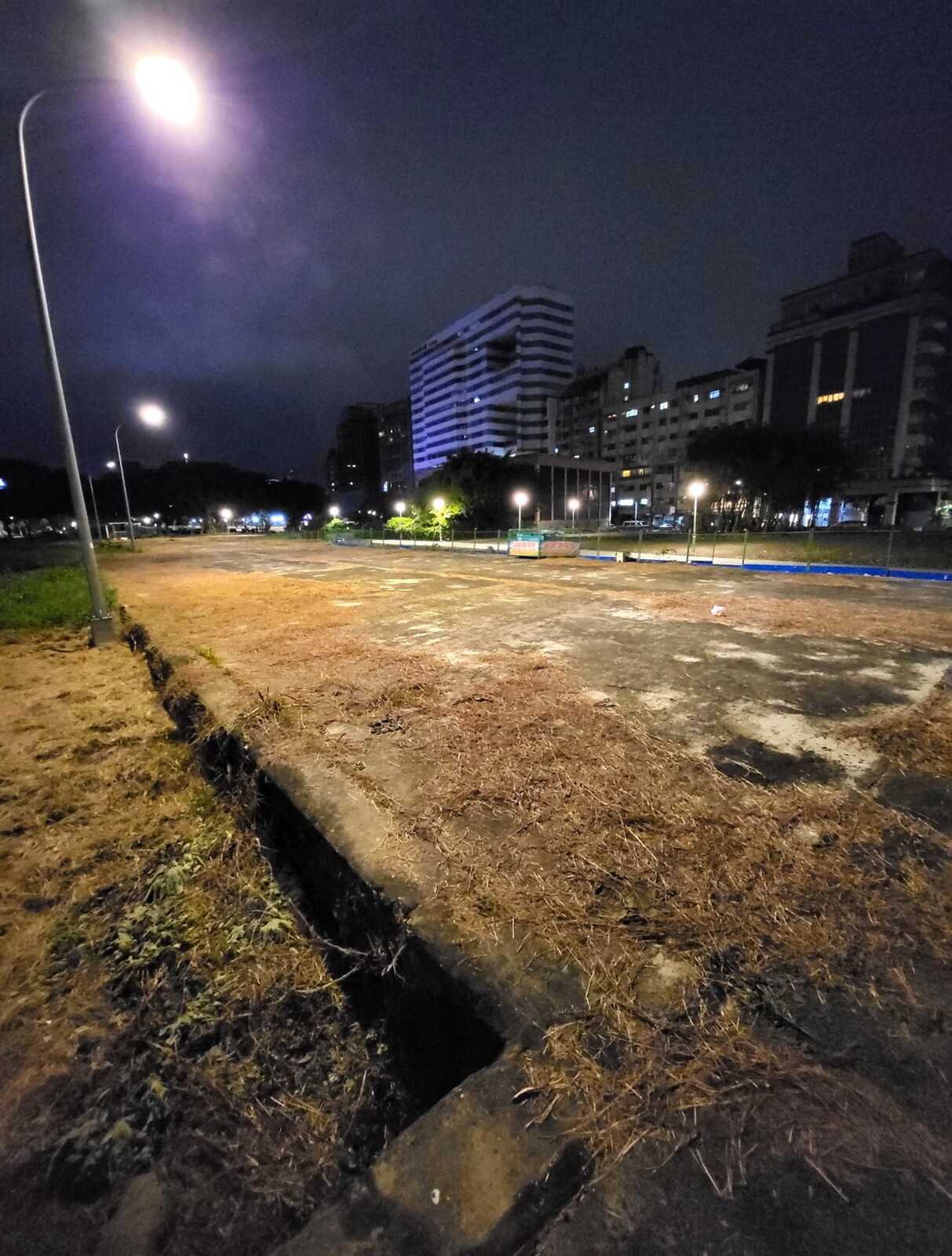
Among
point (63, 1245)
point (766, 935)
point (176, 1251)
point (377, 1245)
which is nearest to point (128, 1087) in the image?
point (63, 1245)

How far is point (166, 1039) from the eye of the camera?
2.22 meters

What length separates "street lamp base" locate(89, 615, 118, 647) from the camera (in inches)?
335

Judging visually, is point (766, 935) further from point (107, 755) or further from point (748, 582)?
point (748, 582)

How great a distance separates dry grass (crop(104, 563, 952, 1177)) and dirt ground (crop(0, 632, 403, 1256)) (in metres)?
0.81

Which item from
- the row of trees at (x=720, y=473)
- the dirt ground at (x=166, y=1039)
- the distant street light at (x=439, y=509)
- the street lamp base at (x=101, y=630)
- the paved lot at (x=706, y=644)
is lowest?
the dirt ground at (x=166, y=1039)

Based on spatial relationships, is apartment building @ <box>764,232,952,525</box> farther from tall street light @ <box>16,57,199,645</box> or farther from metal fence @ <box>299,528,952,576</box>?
tall street light @ <box>16,57,199,645</box>

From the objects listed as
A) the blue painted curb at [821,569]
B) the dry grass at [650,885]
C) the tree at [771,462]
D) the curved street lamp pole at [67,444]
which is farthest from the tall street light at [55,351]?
the tree at [771,462]

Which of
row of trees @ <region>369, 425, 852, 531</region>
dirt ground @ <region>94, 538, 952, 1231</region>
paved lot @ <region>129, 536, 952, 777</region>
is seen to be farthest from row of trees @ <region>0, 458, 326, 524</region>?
dirt ground @ <region>94, 538, 952, 1231</region>

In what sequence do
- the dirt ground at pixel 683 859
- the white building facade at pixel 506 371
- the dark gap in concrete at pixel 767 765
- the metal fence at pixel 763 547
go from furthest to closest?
the white building facade at pixel 506 371 < the metal fence at pixel 763 547 < the dark gap in concrete at pixel 767 765 < the dirt ground at pixel 683 859

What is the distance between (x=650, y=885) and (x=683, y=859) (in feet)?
1.01

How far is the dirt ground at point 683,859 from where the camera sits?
1.66 metres

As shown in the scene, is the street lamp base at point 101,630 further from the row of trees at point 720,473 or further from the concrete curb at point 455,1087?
the row of trees at point 720,473

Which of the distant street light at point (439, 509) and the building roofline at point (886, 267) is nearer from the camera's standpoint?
the distant street light at point (439, 509)

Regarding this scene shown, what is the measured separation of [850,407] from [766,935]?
10393 cm
